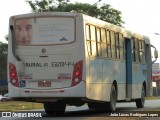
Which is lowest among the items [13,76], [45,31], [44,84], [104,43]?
[44,84]

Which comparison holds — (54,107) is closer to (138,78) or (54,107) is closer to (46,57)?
(46,57)

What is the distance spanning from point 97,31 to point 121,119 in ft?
11.9

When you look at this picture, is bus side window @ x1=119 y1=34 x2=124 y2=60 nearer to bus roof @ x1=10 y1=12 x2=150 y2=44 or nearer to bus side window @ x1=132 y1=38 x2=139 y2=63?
bus roof @ x1=10 y1=12 x2=150 y2=44

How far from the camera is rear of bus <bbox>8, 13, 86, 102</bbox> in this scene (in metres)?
18.2

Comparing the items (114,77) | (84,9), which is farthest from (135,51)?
(84,9)

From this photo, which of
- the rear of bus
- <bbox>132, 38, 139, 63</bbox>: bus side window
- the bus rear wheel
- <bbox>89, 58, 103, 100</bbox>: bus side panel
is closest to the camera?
the rear of bus

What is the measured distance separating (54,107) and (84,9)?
6059cm

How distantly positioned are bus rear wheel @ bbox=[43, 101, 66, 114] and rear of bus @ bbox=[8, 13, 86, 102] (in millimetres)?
2035

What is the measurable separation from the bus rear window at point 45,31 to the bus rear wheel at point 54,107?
2.92m

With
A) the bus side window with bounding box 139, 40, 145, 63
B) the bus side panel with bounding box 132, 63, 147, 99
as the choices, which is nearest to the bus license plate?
the bus side panel with bounding box 132, 63, 147, 99

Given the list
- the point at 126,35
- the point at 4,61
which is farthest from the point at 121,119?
the point at 4,61

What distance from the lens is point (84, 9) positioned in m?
80.8

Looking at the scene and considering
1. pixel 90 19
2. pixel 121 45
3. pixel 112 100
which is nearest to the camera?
pixel 90 19

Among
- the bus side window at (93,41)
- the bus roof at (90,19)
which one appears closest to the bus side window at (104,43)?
the bus roof at (90,19)
